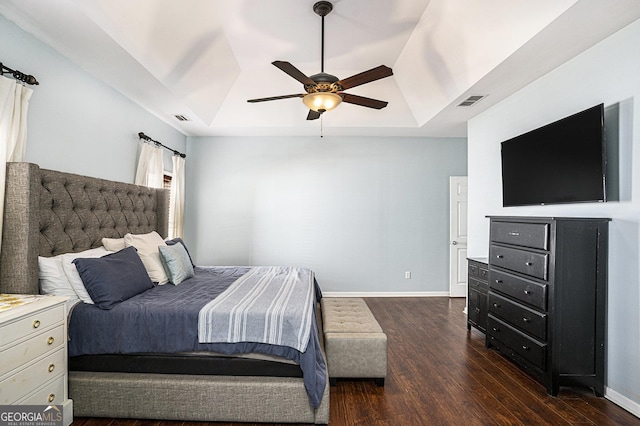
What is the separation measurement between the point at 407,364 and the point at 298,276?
1315 millimetres

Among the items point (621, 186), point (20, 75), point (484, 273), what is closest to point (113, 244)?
point (20, 75)

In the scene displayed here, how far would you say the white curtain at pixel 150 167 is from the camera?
12.2 feet

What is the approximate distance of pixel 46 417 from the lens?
1782 millimetres

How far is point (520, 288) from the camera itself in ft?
8.98

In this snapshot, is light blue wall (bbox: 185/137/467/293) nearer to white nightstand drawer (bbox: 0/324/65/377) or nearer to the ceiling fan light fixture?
the ceiling fan light fixture

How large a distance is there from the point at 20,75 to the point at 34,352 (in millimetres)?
1812

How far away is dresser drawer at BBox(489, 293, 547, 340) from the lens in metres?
2.51

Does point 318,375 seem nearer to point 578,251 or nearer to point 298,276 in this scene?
point 298,276

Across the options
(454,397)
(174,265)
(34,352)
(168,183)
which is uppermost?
(168,183)

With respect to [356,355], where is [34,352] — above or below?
above

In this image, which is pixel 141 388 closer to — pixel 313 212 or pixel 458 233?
pixel 313 212

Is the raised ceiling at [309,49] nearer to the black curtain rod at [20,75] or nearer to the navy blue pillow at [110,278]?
the black curtain rod at [20,75]

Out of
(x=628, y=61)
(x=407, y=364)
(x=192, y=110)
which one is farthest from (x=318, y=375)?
(x=192, y=110)

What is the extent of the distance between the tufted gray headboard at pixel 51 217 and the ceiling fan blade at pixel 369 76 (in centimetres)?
232
